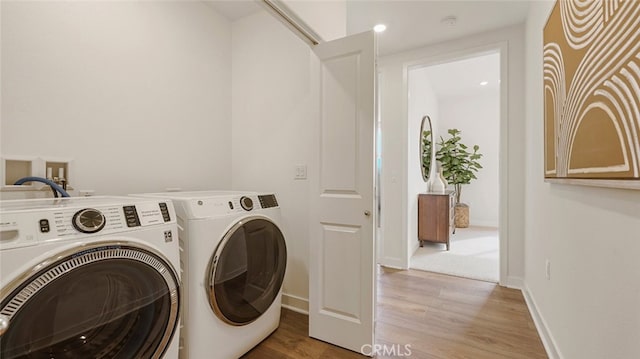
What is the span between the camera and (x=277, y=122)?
7.33 feet

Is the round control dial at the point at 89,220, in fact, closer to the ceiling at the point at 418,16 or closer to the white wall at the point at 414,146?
the ceiling at the point at 418,16

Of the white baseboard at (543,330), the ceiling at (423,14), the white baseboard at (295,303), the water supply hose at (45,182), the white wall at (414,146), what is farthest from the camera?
the white wall at (414,146)

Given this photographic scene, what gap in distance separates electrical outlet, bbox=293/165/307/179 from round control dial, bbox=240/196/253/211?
57cm

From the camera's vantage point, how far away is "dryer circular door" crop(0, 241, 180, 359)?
0.76 meters

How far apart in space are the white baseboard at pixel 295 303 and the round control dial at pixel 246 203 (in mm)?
966

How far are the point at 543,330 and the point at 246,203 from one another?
82.5 inches

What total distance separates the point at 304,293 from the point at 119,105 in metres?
1.85

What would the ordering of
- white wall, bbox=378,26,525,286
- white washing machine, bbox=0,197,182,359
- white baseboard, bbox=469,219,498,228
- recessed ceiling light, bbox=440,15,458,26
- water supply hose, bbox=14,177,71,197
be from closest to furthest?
white washing machine, bbox=0,197,182,359 < water supply hose, bbox=14,177,71,197 < recessed ceiling light, bbox=440,15,458,26 < white wall, bbox=378,26,525,286 < white baseboard, bbox=469,219,498,228

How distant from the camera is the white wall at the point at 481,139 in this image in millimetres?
5668

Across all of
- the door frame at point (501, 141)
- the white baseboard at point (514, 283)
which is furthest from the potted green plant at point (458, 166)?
the white baseboard at point (514, 283)

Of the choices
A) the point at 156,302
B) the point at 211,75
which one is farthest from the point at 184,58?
the point at 156,302

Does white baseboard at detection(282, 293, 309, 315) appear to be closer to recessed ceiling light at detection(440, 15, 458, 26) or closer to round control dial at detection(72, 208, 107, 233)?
round control dial at detection(72, 208, 107, 233)

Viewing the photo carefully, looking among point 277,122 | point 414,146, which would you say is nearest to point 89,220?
point 277,122

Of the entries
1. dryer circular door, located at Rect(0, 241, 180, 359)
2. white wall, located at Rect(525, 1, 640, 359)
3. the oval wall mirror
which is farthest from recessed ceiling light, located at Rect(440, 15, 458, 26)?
dryer circular door, located at Rect(0, 241, 180, 359)
